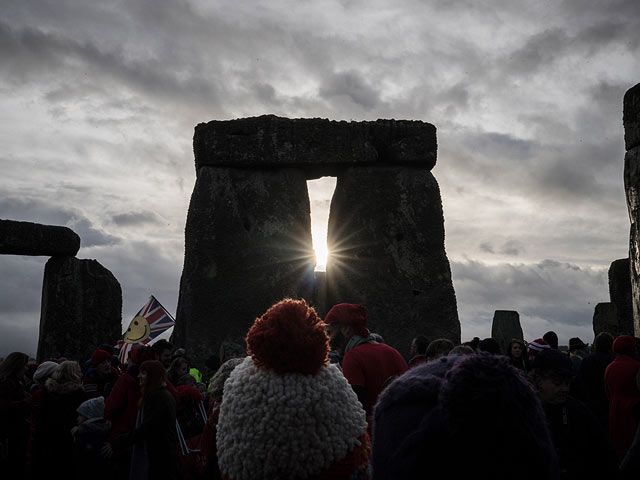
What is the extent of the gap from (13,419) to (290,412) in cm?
391

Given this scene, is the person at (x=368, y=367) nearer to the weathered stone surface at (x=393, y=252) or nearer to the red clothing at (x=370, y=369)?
the red clothing at (x=370, y=369)

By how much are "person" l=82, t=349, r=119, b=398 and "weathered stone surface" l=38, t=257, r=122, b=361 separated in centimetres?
609

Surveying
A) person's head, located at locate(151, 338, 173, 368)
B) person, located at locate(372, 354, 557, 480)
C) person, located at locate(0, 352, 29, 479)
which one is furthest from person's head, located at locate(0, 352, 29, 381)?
person, located at locate(372, 354, 557, 480)

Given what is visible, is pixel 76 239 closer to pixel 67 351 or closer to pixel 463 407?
pixel 67 351

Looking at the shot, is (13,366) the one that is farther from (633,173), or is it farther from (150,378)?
(633,173)

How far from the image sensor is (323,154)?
9000 millimetres

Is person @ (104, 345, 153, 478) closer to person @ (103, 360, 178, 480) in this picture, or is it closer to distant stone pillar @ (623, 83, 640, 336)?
person @ (103, 360, 178, 480)

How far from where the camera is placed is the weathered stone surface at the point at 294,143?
899 cm

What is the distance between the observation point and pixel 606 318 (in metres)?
9.21

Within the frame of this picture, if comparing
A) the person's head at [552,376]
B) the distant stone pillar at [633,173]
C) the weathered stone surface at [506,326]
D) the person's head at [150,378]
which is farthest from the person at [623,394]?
the weathered stone surface at [506,326]

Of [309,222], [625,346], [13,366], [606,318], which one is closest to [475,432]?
[625,346]

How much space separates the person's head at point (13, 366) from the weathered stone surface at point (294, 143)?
4838 millimetres

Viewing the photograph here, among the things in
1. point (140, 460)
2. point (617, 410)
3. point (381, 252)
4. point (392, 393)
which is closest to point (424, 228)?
point (381, 252)

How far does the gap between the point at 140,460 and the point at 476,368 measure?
3.07m
